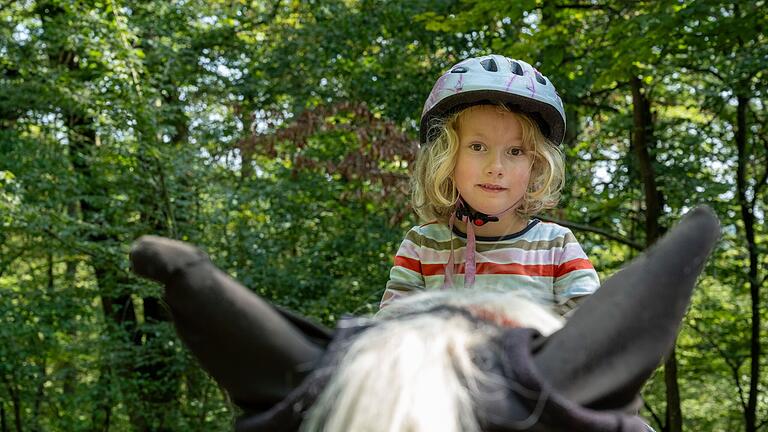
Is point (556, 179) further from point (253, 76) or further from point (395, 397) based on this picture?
point (253, 76)

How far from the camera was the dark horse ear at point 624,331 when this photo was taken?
1.21 m

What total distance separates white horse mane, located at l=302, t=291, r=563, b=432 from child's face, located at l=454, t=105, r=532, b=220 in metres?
1.34

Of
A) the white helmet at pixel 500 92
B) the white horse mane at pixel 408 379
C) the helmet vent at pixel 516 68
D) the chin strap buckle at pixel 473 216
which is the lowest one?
the white horse mane at pixel 408 379

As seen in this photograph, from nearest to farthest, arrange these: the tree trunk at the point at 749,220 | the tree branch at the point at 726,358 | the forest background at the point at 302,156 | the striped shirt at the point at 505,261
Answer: the striped shirt at the point at 505,261
the forest background at the point at 302,156
the tree trunk at the point at 749,220
the tree branch at the point at 726,358

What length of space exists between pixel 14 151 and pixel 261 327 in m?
11.0

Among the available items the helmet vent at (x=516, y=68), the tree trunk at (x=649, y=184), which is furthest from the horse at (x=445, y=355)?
the tree trunk at (x=649, y=184)

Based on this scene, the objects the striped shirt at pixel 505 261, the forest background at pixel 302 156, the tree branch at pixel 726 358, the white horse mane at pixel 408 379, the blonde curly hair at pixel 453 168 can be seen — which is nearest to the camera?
the white horse mane at pixel 408 379

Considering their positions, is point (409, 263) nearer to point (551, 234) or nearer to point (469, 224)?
point (469, 224)

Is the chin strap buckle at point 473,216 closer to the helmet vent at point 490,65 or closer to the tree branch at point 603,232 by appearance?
the helmet vent at point 490,65

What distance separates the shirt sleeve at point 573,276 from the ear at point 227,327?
4.10 ft

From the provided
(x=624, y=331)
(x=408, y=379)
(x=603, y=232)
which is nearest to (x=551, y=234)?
(x=624, y=331)

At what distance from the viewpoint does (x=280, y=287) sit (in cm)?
916

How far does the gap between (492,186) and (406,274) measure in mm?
416

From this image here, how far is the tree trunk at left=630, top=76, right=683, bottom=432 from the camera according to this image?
9078mm
